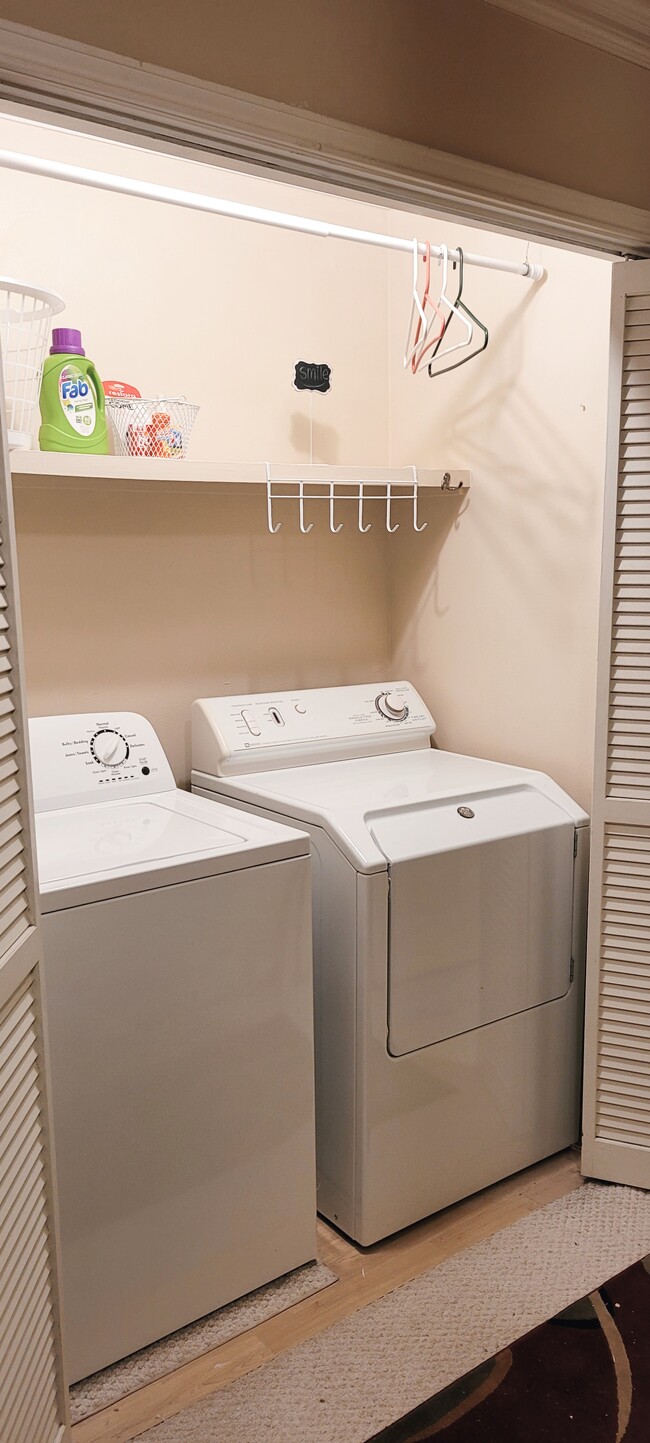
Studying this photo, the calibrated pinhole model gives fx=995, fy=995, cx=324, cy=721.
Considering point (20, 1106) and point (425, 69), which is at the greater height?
point (425, 69)

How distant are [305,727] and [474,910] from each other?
0.69 meters

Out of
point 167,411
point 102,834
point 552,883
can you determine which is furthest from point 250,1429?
point 167,411

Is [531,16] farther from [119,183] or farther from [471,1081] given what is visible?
[471,1081]

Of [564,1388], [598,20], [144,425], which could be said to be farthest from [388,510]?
[564,1388]

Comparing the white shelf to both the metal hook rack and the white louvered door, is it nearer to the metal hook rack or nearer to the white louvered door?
the metal hook rack

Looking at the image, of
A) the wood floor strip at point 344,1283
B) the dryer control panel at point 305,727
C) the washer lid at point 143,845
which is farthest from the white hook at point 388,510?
the wood floor strip at point 344,1283

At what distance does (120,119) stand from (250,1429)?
1.97 m

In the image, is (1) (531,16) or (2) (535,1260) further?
(2) (535,1260)

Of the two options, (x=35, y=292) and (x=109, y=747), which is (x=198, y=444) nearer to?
(x=35, y=292)

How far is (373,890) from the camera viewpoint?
6.29 feet

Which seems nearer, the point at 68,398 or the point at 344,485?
the point at 68,398

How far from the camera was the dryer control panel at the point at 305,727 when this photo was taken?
2406 mm

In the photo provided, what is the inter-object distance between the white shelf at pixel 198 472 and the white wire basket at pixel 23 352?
Result: 0.25ft

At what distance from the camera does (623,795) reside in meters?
2.08
